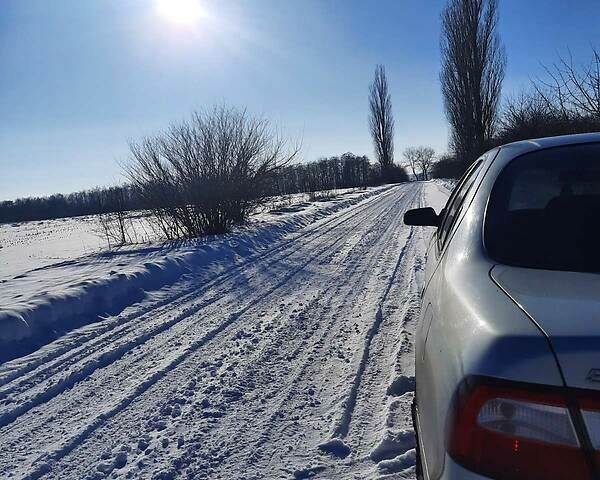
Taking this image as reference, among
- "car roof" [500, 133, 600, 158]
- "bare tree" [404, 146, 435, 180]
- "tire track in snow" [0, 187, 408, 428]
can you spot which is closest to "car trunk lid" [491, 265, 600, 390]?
"car roof" [500, 133, 600, 158]

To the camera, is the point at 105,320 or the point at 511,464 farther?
the point at 105,320

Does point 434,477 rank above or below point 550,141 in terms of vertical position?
below

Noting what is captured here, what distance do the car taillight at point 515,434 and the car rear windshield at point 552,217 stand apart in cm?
71

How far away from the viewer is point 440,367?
1377 millimetres

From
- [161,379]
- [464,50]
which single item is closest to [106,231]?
[161,379]

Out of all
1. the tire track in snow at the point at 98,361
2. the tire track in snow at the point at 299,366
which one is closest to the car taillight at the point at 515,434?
the tire track in snow at the point at 299,366

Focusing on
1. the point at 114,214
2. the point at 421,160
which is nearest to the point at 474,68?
the point at 114,214

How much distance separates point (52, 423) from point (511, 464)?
351 cm

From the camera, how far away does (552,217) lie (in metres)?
1.88

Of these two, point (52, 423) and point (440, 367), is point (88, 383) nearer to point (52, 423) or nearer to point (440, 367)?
point (52, 423)

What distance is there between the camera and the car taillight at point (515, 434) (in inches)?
38.3

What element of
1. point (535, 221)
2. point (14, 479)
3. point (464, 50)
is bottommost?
point (14, 479)

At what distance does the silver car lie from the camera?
0.98 m

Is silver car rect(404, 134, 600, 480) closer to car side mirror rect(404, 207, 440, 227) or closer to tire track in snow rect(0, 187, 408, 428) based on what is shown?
car side mirror rect(404, 207, 440, 227)
